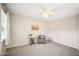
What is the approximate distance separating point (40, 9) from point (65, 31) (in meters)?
0.62

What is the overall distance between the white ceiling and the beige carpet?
557 mm

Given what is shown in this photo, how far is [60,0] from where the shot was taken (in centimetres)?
164

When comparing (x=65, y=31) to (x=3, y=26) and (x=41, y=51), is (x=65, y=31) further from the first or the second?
(x=3, y=26)

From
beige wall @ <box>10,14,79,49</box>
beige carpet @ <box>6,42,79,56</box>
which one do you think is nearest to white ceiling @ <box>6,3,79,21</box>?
beige wall @ <box>10,14,79,49</box>

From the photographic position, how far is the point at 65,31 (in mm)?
1699

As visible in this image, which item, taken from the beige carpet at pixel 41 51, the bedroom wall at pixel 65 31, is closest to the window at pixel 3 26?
the beige carpet at pixel 41 51

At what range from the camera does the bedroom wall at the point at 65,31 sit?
1.66 meters

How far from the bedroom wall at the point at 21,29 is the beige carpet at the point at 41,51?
11 centimetres

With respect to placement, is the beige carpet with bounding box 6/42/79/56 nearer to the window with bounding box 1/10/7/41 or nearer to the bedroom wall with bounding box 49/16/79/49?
the bedroom wall with bounding box 49/16/79/49

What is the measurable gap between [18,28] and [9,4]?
46 centimetres

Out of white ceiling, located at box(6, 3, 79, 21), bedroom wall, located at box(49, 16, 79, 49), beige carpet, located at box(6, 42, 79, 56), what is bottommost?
beige carpet, located at box(6, 42, 79, 56)

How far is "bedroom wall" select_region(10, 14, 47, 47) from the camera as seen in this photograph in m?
1.68

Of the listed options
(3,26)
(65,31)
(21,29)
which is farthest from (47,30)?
(3,26)

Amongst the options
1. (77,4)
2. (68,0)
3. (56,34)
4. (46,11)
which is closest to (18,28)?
(46,11)
